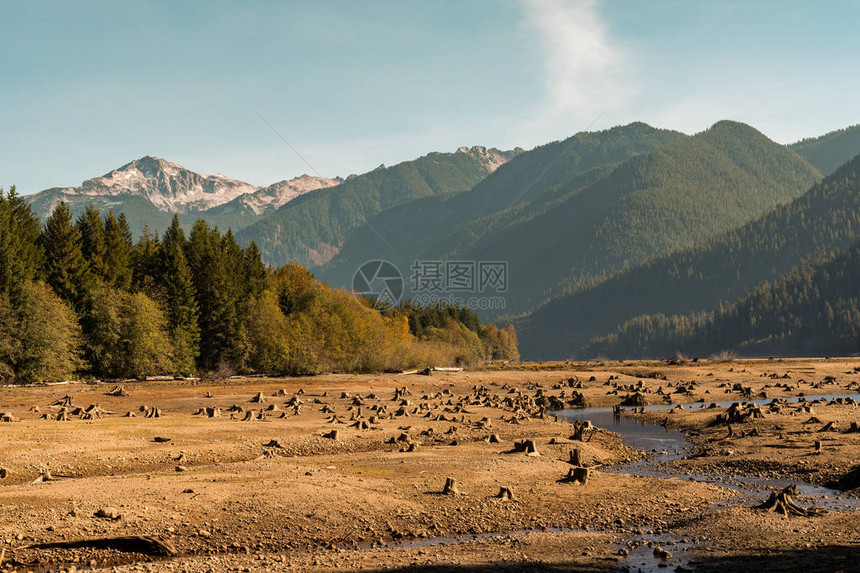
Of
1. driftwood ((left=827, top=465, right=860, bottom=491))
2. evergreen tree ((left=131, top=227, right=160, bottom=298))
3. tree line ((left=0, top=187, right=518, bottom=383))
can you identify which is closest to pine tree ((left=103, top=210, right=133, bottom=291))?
tree line ((left=0, top=187, right=518, bottom=383))

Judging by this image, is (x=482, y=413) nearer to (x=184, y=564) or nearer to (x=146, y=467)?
(x=146, y=467)

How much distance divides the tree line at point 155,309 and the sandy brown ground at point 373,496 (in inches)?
802

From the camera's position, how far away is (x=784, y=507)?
2222 cm

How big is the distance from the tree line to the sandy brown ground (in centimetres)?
2036

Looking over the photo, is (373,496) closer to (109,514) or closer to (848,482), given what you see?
(109,514)

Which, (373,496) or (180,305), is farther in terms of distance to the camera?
(180,305)

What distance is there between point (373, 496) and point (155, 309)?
56611mm

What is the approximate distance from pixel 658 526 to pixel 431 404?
36171 mm

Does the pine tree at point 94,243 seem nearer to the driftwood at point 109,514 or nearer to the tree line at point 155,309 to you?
the tree line at point 155,309

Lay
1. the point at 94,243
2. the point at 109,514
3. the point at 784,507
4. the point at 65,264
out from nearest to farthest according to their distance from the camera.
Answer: the point at 109,514 → the point at 784,507 → the point at 65,264 → the point at 94,243

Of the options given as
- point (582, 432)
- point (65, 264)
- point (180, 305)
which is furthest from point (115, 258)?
point (582, 432)

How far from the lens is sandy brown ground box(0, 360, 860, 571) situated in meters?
18.1

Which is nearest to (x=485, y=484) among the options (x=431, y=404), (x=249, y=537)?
(x=249, y=537)

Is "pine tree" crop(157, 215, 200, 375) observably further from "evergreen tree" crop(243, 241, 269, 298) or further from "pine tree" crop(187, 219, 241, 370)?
"evergreen tree" crop(243, 241, 269, 298)
